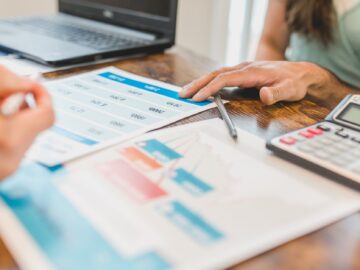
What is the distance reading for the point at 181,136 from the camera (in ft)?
1.51

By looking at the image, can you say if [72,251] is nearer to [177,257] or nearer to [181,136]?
[177,257]

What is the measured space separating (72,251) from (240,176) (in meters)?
0.17

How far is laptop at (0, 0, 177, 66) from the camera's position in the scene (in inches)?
29.4

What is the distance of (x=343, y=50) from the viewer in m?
0.86

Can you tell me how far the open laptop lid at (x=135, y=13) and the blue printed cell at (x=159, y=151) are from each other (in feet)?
1.48

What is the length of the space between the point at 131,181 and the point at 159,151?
6 centimetres

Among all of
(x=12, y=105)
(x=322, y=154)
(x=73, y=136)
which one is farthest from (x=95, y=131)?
(x=322, y=154)

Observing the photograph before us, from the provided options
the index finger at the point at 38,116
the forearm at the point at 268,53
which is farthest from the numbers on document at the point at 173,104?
the forearm at the point at 268,53

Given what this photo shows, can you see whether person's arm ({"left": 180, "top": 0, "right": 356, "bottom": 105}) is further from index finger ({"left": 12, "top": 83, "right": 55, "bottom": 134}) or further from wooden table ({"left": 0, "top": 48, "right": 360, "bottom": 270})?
index finger ({"left": 12, "top": 83, "right": 55, "bottom": 134})

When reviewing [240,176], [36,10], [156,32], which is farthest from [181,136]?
[36,10]

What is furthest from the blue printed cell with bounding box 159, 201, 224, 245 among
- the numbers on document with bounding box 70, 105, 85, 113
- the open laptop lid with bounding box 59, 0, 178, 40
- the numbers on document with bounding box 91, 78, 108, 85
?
the open laptop lid with bounding box 59, 0, 178, 40

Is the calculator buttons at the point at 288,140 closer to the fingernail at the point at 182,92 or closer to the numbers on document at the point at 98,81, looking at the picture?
the fingernail at the point at 182,92

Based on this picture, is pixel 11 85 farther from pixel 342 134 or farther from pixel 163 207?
pixel 342 134

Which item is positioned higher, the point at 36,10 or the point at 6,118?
the point at 6,118
